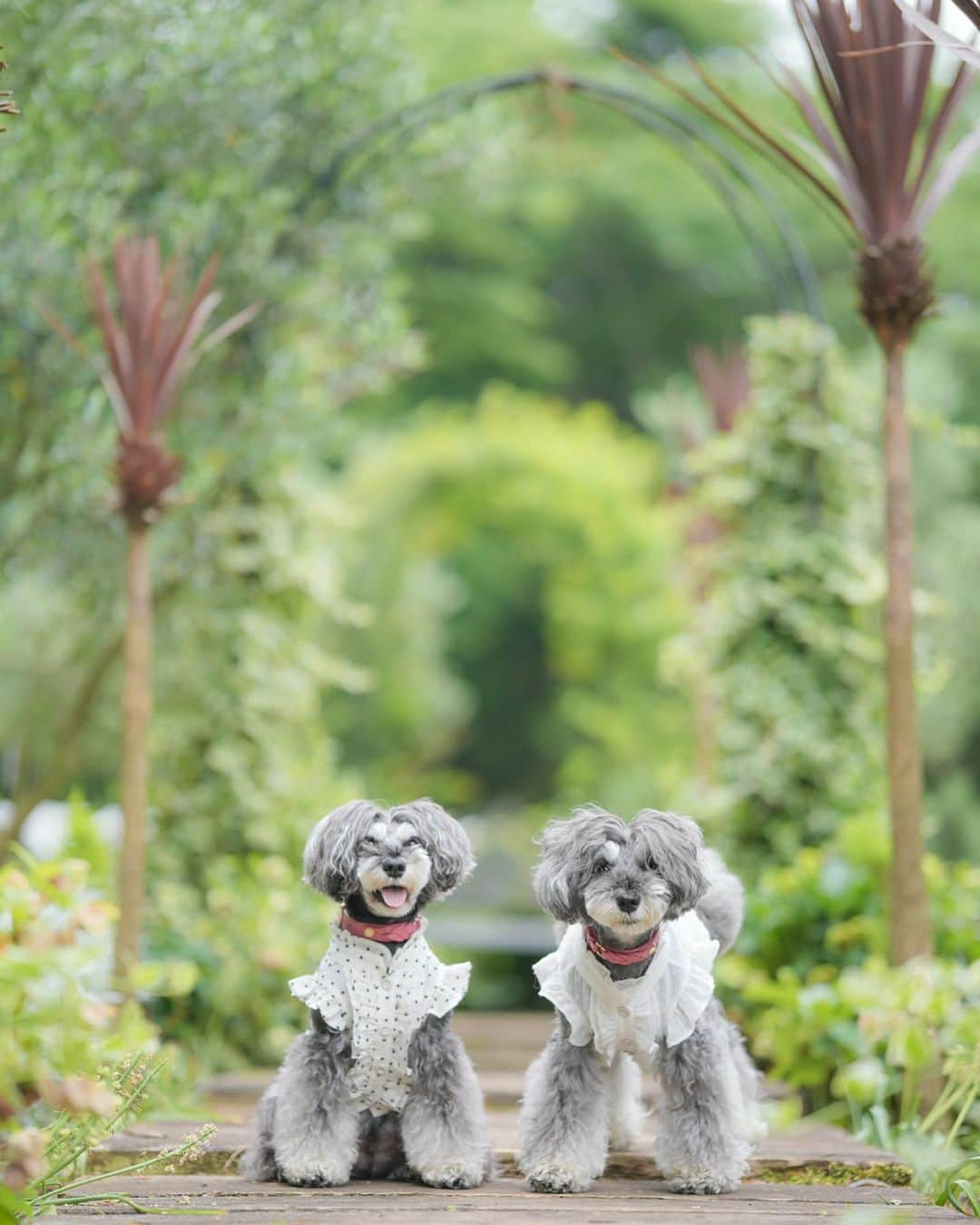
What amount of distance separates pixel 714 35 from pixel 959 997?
18.6 metres

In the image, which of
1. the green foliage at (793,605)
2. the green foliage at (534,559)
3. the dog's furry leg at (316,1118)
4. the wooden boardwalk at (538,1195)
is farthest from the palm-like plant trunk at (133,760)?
the green foliage at (534,559)

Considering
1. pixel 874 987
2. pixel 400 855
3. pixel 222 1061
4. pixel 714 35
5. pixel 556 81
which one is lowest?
pixel 222 1061

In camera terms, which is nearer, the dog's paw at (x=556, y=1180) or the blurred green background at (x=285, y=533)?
the dog's paw at (x=556, y=1180)

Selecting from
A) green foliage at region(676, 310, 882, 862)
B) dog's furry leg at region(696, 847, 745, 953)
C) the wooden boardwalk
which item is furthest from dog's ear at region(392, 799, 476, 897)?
green foliage at region(676, 310, 882, 862)

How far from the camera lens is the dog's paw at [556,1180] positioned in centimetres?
306

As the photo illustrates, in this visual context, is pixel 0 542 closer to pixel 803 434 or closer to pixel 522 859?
pixel 803 434

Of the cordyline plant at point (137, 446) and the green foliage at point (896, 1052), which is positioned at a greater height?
the cordyline plant at point (137, 446)

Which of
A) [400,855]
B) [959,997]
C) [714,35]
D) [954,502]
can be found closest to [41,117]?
[400,855]

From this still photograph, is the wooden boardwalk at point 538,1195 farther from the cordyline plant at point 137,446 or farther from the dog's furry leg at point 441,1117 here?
the cordyline plant at point 137,446

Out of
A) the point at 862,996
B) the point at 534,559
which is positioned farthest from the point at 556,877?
the point at 534,559

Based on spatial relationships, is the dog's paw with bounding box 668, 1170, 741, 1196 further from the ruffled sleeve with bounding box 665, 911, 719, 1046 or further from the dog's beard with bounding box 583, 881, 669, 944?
the dog's beard with bounding box 583, 881, 669, 944

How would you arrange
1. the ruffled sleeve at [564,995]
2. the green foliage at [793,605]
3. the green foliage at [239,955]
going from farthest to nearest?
the green foliage at [793,605] < the green foliage at [239,955] < the ruffled sleeve at [564,995]

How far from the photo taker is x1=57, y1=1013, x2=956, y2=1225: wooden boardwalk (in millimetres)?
2762

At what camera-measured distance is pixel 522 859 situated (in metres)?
14.5
